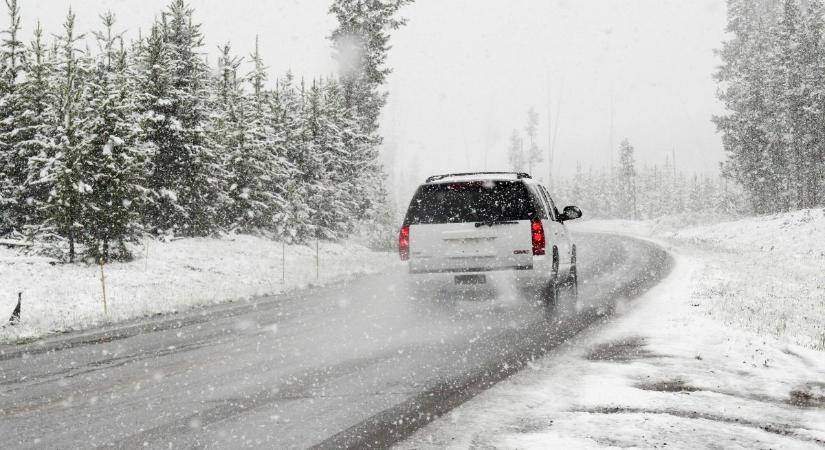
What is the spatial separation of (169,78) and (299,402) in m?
20.0

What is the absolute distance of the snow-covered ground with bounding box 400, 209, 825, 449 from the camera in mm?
4262

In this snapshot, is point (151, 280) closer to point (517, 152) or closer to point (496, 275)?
point (496, 275)

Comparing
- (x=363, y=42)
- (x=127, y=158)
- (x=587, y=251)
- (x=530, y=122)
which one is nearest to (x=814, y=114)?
(x=587, y=251)

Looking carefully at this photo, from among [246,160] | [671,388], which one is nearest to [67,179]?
[246,160]

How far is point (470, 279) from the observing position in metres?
9.55

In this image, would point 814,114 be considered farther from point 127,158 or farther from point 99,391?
point 99,391

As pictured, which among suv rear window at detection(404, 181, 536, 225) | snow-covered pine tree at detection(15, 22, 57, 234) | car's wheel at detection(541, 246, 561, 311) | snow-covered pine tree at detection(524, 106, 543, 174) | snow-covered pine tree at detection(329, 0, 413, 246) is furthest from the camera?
snow-covered pine tree at detection(524, 106, 543, 174)

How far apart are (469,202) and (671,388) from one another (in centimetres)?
478

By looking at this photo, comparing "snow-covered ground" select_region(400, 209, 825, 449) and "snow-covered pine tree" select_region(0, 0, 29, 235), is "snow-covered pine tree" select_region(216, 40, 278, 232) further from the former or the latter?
"snow-covered ground" select_region(400, 209, 825, 449)

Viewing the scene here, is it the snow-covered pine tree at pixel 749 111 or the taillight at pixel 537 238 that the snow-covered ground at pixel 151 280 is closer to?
the taillight at pixel 537 238

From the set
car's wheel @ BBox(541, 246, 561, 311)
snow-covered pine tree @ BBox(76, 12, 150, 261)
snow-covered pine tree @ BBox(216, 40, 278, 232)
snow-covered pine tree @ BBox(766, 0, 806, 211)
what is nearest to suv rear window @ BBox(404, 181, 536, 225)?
car's wheel @ BBox(541, 246, 561, 311)

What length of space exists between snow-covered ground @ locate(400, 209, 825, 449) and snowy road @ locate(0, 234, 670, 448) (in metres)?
0.43

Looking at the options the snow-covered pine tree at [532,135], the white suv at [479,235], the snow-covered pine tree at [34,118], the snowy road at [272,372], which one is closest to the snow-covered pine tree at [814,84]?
the snowy road at [272,372]

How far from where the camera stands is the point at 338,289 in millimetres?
13938
